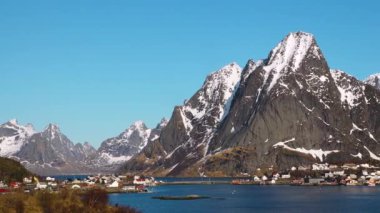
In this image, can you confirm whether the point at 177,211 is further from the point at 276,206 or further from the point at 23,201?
the point at 23,201

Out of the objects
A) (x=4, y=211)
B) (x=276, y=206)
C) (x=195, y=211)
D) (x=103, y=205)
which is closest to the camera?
(x=4, y=211)

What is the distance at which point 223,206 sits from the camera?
191000 millimetres

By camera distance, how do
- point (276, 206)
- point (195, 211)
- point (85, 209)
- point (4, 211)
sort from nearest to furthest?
point (4, 211), point (85, 209), point (195, 211), point (276, 206)

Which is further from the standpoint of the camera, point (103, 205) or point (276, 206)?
point (276, 206)

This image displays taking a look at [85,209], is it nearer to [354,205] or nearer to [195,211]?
[195,211]

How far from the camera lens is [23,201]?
114875 mm

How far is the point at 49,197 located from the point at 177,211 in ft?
196

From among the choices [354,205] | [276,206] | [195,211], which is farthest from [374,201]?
[195,211]

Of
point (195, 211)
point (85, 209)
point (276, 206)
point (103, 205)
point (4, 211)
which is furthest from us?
point (276, 206)

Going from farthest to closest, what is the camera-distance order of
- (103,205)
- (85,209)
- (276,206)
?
(276,206) < (103,205) < (85,209)

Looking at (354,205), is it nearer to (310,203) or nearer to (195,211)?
(310,203)

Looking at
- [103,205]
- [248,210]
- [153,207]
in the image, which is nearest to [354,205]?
[248,210]

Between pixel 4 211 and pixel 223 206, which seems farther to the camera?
pixel 223 206

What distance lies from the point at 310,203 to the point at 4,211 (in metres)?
114
